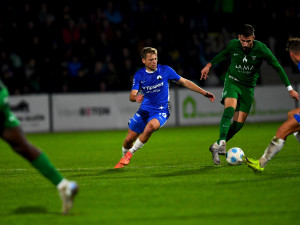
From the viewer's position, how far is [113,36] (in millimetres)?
21406

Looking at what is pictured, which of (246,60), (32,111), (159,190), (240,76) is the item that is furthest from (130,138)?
(32,111)

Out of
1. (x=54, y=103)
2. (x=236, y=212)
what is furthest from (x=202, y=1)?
(x=236, y=212)

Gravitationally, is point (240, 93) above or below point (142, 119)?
above

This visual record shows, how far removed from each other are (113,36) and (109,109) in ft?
9.31

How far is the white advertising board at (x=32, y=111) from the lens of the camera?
19500mm

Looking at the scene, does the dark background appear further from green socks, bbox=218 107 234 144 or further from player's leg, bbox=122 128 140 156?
green socks, bbox=218 107 234 144

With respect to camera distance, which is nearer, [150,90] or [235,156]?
[235,156]

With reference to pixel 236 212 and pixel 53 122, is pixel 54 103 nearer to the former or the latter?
pixel 53 122

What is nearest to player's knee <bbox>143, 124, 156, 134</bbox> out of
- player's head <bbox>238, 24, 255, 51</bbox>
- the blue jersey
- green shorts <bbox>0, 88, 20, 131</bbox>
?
the blue jersey

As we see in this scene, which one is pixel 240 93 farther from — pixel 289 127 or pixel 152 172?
pixel 289 127

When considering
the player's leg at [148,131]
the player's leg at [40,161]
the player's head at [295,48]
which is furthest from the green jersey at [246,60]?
the player's leg at [40,161]

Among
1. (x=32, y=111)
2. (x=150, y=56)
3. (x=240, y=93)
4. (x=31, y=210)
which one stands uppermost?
(x=150, y=56)

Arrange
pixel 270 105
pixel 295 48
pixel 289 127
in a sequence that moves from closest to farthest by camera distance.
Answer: pixel 289 127
pixel 295 48
pixel 270 105

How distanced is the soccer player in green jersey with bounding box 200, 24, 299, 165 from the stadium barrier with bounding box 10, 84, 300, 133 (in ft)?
32.0
